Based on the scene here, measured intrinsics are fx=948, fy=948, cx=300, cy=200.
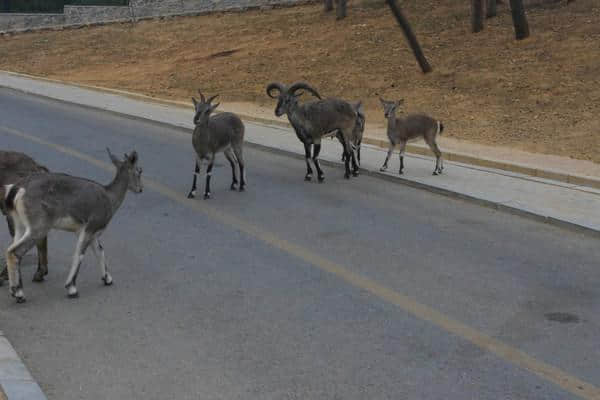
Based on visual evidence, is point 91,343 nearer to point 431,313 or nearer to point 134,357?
point 134,357

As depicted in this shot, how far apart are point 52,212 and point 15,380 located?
8.22 ft

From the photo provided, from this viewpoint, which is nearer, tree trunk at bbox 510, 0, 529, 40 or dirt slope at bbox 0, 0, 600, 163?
dirt slope at bbox 0, 0, 600, 163

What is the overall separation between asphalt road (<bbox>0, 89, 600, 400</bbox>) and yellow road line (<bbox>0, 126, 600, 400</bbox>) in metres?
0.02

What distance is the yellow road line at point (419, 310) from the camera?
298 inches

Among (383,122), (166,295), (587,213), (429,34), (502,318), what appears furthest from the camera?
(429,34)

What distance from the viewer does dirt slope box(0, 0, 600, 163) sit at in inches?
914

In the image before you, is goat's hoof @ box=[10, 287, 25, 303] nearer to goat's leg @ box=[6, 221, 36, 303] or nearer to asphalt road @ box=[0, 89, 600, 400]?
goat's leg @ box=[6, 221, 36, 303]

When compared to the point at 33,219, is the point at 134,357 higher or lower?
lower

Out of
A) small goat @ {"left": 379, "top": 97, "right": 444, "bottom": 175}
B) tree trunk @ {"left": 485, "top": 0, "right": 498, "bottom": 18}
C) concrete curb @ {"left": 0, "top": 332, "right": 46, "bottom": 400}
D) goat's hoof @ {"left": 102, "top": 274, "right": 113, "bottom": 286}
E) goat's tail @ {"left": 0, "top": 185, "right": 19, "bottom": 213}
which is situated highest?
tree trunk @ {"left": 485, "top": 0, "right": 498, "bottom": 18}

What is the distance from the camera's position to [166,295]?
9.98 m

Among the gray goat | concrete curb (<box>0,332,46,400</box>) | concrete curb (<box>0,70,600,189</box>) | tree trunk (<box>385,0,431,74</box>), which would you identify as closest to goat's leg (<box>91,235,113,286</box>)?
concrete curb (<box>0,332,46,400</box>)

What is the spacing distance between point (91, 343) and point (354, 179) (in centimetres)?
941

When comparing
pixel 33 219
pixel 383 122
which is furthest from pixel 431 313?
pixel 383 122

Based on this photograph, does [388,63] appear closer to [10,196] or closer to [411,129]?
[411,129]
